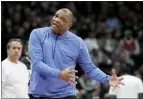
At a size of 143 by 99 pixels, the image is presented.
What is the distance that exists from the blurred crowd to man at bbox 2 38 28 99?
5812 mm

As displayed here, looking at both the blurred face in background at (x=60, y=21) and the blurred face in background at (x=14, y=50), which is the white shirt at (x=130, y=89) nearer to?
the blurred face in background at (x=14, y=50)

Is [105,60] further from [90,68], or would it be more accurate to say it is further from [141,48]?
[90,68]

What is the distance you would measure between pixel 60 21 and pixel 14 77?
7.79 feet

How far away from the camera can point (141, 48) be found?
15805 millimetres

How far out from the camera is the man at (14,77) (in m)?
8.07

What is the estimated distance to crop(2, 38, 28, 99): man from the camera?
8.07m

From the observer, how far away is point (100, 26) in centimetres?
1622

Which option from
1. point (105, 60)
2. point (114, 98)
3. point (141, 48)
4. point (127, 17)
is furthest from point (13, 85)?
point (127, 17)

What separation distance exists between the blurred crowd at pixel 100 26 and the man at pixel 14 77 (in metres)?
5.81

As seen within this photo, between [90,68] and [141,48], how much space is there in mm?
9707

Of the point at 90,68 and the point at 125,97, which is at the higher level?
the point at 90,68

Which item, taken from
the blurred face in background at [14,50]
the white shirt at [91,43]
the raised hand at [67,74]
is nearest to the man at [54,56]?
the raised hand at [67,74]

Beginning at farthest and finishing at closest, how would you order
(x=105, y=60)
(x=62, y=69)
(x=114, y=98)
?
(x=105, y=60), (x=114, y=98), (x=62, y=69)

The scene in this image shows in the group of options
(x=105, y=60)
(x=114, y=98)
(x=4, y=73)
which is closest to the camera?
(x=4, y=73)
